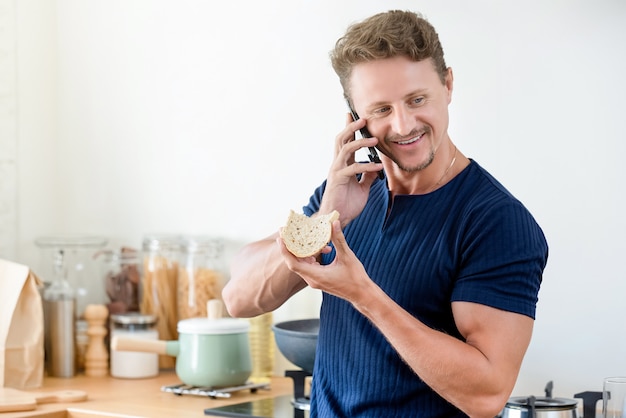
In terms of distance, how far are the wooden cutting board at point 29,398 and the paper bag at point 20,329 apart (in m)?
0.13

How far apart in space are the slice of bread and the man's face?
17 centimetres

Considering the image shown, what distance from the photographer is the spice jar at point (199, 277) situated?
279 cm

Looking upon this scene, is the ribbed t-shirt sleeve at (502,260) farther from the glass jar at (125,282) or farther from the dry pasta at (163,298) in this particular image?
the glass jar at (125,282)

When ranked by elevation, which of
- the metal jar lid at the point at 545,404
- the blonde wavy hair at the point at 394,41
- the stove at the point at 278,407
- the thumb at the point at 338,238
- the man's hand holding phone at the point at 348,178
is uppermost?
the blonde wavy hair at the point at 394,41

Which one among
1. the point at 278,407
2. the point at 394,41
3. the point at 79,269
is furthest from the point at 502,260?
the point at 79,269

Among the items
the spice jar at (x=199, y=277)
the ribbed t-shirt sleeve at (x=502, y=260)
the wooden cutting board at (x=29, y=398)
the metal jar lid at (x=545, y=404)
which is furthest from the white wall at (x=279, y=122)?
the ribbed t-shirt sleeve at (x=502, y=260)

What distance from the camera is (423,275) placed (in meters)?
1.56

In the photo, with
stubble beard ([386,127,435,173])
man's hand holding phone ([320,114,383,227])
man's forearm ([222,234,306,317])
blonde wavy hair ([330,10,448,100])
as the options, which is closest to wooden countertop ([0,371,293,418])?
man's forearm ([222,234,306,317])

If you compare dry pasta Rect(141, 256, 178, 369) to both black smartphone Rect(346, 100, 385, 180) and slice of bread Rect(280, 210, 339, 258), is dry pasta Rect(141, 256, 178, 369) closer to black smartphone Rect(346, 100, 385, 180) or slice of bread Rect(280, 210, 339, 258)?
black smartphone Rect(346, 100, 385, 180)

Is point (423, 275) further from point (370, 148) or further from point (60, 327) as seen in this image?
point (60, 327)

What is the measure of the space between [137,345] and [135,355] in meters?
0.33

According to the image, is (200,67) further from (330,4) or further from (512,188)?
(512,188)

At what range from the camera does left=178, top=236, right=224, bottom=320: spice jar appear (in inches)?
110

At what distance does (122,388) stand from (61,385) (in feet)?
0.67
